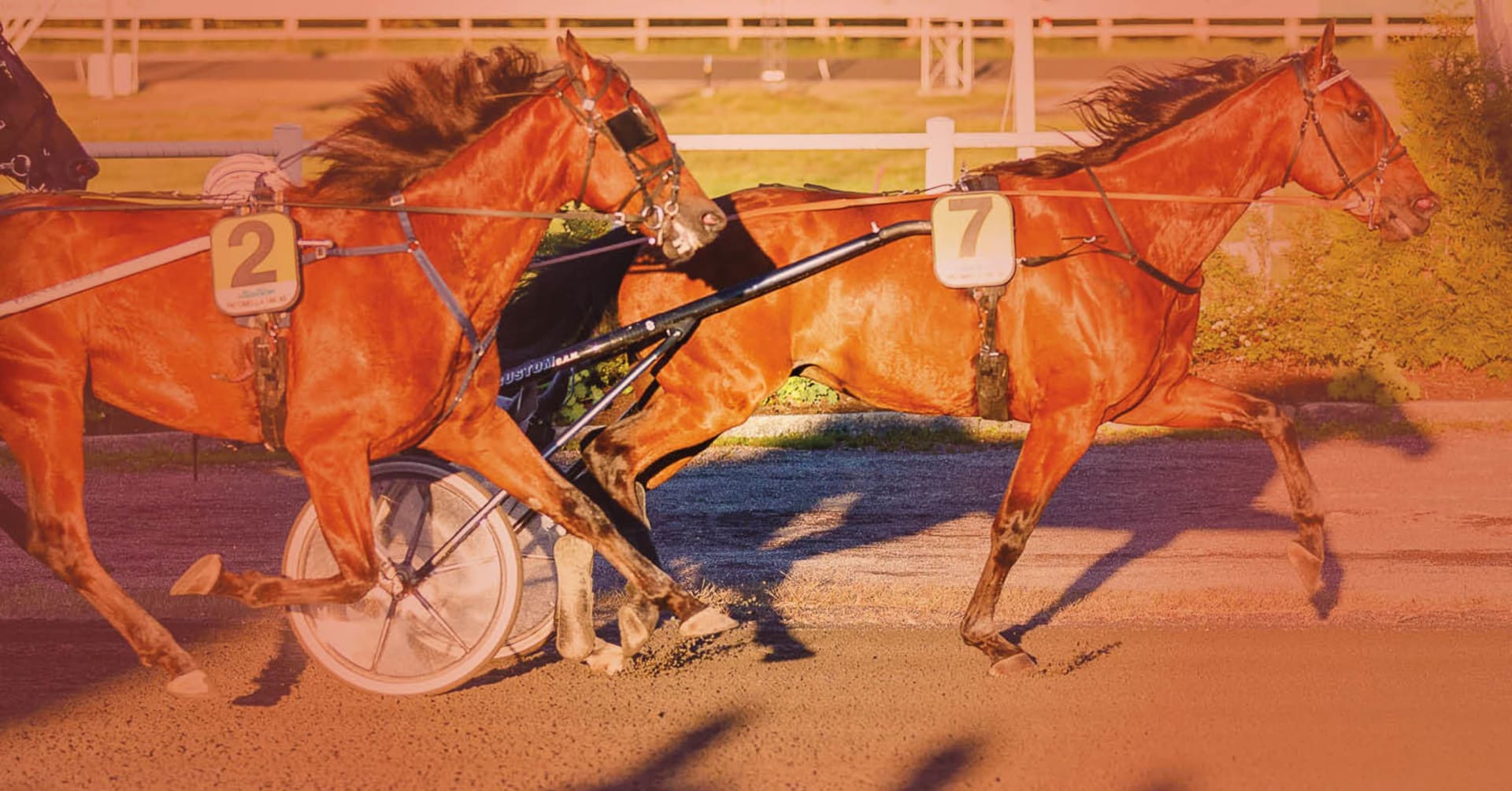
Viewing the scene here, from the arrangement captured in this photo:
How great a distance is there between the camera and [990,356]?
620 cm

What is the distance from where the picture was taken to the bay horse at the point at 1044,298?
20.2ft

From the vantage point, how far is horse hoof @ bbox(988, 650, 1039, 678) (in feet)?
19.4

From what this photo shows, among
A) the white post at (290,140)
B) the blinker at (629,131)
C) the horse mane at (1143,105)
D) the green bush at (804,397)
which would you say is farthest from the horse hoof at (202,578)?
the green bush at (804,397)

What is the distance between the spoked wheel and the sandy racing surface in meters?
0.14

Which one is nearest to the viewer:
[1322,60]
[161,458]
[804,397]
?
[1322,60]

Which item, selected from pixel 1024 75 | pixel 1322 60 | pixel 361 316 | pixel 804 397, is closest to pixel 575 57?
pixel 361 316

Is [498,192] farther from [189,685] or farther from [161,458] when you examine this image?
[161,458]

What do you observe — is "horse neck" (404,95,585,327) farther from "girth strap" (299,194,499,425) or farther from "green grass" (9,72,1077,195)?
"green grass" (9,72,1077,195)

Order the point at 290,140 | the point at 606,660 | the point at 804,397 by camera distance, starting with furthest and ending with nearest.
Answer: the point at 804,397
the point at 290,140
the point at 606,660

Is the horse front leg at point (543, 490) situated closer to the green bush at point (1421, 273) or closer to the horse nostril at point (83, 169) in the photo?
the horse nostril at point (83, 169)

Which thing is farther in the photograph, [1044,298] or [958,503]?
[958,503]

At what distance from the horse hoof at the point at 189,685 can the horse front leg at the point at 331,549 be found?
1.04ft

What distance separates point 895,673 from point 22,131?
164 inches

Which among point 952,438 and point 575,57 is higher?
point 575,57
